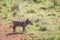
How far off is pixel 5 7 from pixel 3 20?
3.88m

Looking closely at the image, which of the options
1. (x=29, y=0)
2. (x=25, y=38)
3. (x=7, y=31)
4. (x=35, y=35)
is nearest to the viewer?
(x=25, y=38)

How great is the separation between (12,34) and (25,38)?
3.70 feet

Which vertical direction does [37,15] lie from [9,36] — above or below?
below

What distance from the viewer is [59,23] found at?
48.9 feet

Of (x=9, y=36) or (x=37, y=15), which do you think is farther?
(x=37, y=15)

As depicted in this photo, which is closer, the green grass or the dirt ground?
the dirt ground

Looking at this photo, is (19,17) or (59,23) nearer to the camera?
(59,23)

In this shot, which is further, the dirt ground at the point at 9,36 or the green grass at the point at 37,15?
the green grass at the point at 37,15

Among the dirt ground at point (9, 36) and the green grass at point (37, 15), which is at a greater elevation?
the dirt ground at point (9, 36)

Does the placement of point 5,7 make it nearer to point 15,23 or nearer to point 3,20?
point 3,20

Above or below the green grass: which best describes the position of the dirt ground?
above

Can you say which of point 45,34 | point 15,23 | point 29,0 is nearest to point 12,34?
point 15,23

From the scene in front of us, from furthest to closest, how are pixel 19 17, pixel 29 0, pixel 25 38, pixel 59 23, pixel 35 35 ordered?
pixel 29 0, pixel 19 17, pixel 59 23, pixel 35 35, pixel 25 38

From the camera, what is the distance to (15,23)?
39.9 feet
